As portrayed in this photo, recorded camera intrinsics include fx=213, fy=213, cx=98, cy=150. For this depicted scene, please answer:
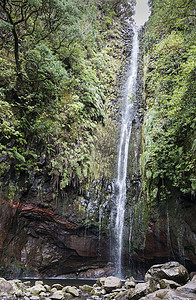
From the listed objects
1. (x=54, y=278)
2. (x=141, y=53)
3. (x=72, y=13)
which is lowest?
(x=54, y=278)

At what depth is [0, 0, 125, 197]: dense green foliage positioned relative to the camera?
26.5ft

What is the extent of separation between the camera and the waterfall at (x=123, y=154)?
32.1ft

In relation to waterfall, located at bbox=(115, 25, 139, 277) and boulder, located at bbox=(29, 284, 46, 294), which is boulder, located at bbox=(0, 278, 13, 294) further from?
waterfall, located at bbox=(115, 25, 139, 277)

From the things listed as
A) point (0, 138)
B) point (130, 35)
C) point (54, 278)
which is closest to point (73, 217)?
point (54, 278)

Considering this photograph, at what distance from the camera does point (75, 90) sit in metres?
11.2

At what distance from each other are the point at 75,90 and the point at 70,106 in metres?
1.46

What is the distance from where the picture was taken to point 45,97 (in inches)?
371

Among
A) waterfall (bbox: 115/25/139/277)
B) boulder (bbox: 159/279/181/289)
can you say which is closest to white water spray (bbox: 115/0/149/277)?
waterfall (bbox: 115/25/139/277)

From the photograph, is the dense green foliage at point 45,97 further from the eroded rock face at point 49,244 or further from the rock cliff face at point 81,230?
the eroded rock face at point 49,244

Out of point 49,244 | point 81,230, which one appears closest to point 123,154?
point 81,230

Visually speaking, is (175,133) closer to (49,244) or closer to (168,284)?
(168,284)

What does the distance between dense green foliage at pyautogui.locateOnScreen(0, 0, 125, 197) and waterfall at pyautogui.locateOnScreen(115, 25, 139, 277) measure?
1652mm

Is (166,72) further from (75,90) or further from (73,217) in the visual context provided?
→ (73,217)

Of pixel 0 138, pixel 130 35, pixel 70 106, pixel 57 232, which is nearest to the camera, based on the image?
pixel 0 138
